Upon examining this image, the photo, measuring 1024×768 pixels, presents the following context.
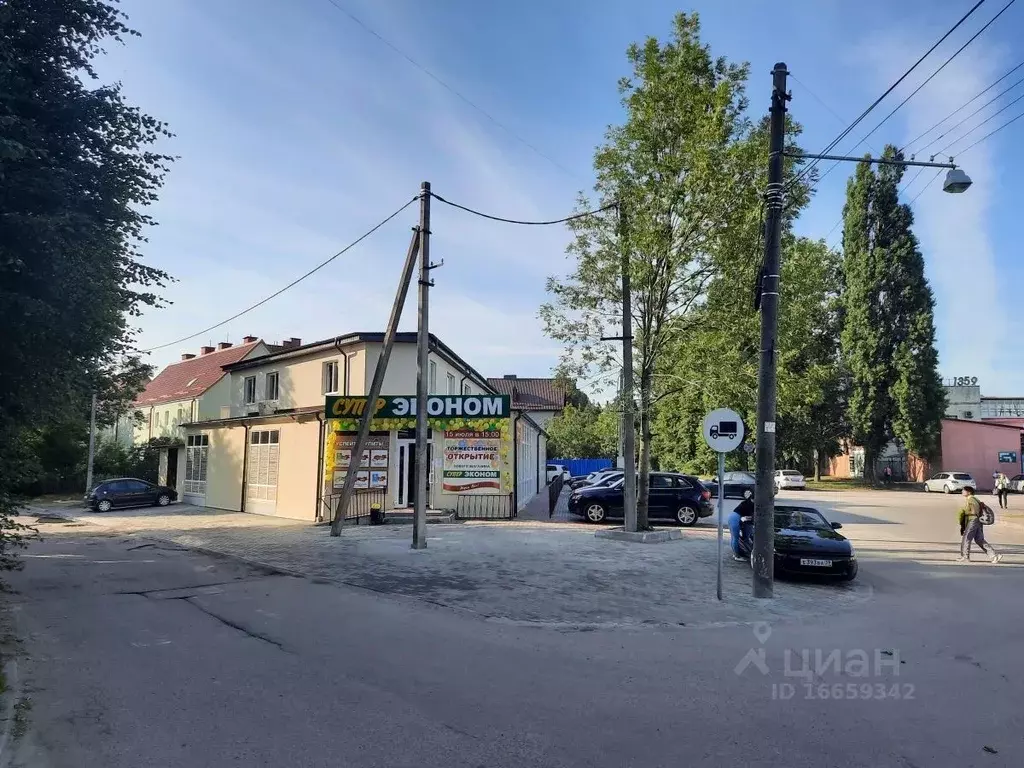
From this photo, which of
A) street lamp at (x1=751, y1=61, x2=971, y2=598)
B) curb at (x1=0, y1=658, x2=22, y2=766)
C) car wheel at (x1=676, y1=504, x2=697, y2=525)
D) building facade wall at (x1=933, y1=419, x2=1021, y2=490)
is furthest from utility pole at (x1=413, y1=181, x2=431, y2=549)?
building facade wall at (x1=933, y1=419, x2=1021, y2=490)

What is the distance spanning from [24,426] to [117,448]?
34118mm

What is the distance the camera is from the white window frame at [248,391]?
95.7 feet

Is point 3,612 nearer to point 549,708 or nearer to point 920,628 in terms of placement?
point 549,708

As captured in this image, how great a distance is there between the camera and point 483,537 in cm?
1642

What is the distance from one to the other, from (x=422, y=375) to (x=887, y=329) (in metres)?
42.1

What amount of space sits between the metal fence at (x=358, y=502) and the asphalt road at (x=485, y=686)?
10633 millimetres

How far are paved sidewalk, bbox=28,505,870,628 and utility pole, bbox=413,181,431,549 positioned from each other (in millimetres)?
669

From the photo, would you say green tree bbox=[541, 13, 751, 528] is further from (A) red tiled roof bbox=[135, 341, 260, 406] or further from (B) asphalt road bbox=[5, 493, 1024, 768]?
(A) red tiled roof bbox=[135, 341, 260, 406]

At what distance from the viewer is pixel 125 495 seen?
94.3 ft

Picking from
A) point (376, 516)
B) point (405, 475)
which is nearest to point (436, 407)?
point (405, 475)

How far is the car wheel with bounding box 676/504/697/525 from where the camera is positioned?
2089 cm

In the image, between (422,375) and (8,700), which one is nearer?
(8,700)

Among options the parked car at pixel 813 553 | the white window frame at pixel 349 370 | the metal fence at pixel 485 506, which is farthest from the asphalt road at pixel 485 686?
the white window frame at pixel 349 370

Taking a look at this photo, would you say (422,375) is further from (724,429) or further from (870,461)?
(870,461)
